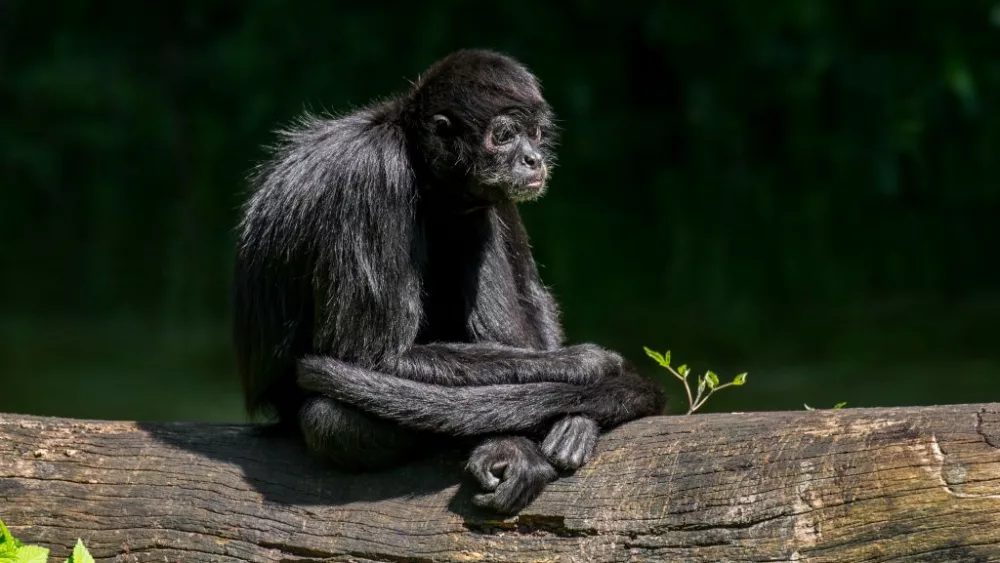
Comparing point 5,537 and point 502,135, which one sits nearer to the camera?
point 5,537

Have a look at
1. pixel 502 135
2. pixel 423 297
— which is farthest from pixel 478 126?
pixel 423 297

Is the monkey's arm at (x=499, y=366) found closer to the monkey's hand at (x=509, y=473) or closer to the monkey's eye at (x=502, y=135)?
the monkey's hand at (x=509, y=473)

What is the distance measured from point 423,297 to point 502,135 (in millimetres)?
985

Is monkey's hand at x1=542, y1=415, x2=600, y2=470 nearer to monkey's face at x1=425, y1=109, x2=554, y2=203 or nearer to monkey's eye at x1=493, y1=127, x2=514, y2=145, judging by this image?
monkey's face at x1=425, y1=109, x2=554, y2=203

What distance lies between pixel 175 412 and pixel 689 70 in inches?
289

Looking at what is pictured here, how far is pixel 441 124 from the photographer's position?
6.37 m

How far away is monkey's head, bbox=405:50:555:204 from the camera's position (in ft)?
20.9

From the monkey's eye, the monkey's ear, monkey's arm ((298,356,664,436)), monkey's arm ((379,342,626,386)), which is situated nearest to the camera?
Answer: monkey's arm ((298,356,664,436))

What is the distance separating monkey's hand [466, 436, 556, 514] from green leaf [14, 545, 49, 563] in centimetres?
190

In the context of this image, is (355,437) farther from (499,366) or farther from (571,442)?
(571,442)

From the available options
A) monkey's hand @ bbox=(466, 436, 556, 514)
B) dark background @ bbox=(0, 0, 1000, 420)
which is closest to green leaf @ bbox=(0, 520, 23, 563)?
monkey's hand @ bbox=(466, 436, 556, 514)

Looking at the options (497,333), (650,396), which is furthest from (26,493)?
(650,396)

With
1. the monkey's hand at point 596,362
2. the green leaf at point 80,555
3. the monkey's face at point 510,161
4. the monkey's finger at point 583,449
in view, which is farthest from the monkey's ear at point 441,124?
the green leaf at point 80,555

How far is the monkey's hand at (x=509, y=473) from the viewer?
5.14m
